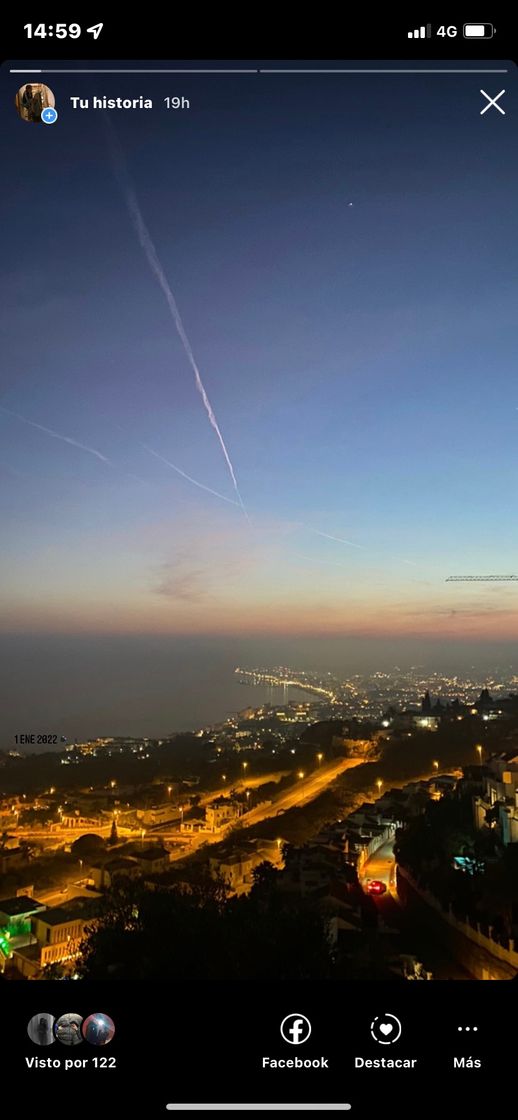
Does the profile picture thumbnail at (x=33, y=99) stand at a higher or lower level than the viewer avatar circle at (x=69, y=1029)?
higher

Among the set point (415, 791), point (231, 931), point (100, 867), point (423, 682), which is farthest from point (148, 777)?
point (415, 791)

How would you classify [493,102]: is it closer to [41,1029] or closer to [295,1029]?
[295,1029]

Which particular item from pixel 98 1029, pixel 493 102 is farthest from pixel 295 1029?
pixel 493 102

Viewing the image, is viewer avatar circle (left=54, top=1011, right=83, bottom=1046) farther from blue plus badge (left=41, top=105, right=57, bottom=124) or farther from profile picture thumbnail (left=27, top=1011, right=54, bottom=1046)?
blue plus badge (left=41, top=105, right=57, bottom=124)
